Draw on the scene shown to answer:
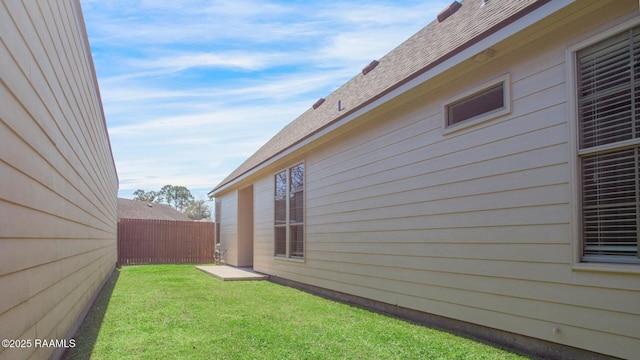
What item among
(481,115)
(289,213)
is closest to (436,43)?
(481,115)

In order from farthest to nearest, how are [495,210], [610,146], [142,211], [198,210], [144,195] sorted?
[144,195]
[198,210]
[142,211]
[495,210]
[610,146]

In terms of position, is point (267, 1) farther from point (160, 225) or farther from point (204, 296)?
point (160, 225)

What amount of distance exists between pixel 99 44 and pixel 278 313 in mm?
5867

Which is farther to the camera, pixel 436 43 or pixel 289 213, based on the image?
pixel 289 213

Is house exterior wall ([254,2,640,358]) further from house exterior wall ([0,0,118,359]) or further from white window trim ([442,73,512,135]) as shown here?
house exterior wall ([0,0,118,359])

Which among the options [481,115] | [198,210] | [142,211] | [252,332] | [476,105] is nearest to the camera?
[481,115]

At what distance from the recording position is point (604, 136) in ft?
10.7

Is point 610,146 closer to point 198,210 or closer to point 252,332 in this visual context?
point 252,332

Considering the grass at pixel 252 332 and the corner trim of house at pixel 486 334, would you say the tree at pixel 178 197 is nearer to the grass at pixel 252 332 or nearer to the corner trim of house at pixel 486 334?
the grass at pixel 252 332

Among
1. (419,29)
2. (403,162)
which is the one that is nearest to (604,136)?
(403,162)

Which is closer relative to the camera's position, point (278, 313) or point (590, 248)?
point (590, 248)

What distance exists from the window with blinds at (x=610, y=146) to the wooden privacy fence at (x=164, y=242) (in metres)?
16.8

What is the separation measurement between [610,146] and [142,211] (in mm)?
33462

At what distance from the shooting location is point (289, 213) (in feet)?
31.6
